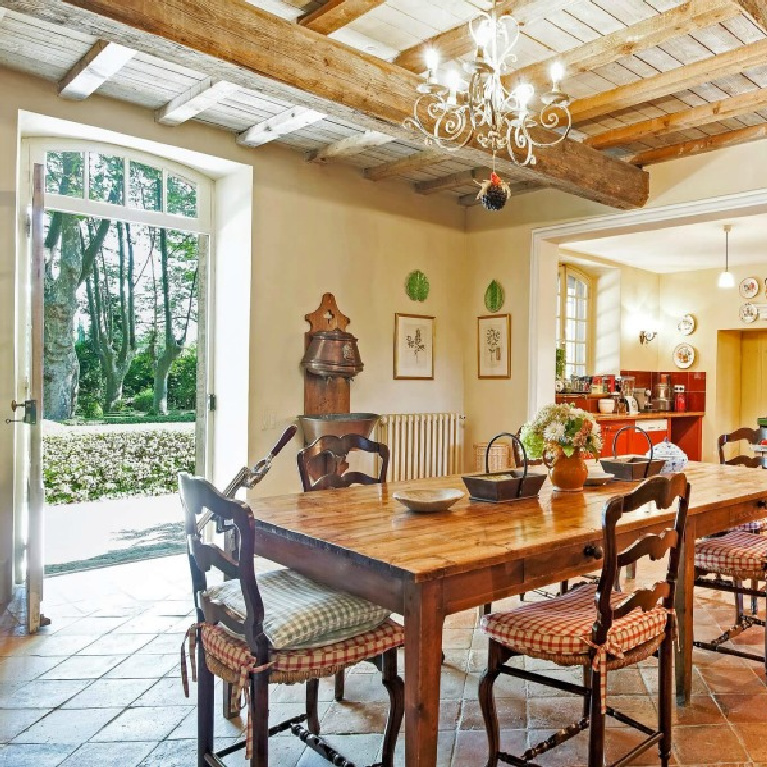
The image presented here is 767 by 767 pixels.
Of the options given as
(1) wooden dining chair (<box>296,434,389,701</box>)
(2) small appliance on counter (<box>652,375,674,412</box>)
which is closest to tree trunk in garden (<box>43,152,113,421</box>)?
(1) wooden dining chair (<box>296,434,389,701</box>)

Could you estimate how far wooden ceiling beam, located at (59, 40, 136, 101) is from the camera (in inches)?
129

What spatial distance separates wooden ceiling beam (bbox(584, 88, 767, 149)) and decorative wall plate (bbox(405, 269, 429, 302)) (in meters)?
1.74

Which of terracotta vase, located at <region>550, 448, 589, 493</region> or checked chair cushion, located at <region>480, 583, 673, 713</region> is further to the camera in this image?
terracotta vase, located at <region>550, 448, 589, 493</region>

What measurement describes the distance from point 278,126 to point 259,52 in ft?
4.93

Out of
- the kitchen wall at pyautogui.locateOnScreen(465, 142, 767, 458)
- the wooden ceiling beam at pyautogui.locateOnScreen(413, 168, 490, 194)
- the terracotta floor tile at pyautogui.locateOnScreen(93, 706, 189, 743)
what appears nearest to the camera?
the terracotta floor tile at pyautogui.locateOnScreen(93, 706, 189, 743)

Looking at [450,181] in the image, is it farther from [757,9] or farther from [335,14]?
[757,9]

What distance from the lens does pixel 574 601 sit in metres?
2.29

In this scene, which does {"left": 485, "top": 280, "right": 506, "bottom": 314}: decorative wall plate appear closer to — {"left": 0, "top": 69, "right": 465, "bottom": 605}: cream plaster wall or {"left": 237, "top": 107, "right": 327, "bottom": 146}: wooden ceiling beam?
{"left": 0, "top": 69, "right": 465, "bottom": 605}: cream plaster wall

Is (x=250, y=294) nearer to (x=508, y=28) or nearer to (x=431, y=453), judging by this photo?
(x=431, y=453)

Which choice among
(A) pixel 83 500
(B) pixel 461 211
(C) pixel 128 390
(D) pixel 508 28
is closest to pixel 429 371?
(B) pixel 461 211

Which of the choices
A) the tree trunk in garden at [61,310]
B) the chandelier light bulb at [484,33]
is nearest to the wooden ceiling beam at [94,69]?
the tree trunk in garden at [61,310]

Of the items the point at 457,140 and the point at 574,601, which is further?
the point at 457,140

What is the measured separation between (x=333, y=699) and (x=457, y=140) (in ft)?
8.88

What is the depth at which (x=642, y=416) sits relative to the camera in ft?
26.7
